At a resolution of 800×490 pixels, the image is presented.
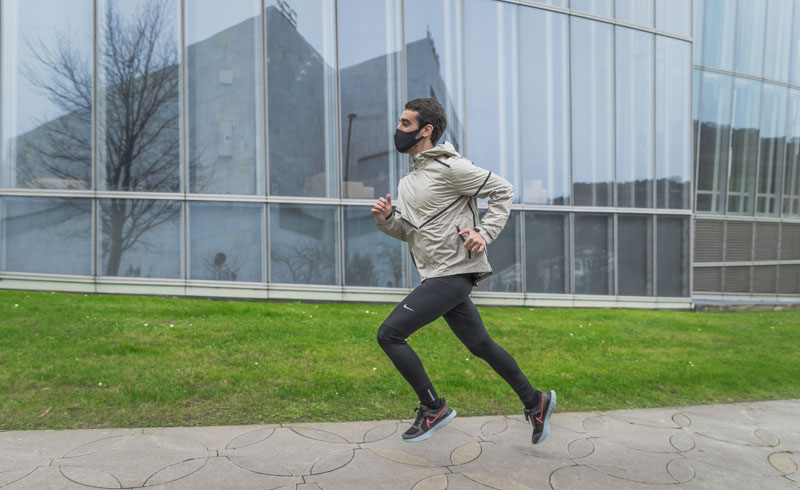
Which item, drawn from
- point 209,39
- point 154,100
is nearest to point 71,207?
point 154,100

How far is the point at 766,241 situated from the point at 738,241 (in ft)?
4.89

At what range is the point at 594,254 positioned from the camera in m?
12.0

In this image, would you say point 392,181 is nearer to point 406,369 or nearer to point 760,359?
point 760,359

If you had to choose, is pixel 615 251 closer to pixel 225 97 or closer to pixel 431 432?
pixel 225 97

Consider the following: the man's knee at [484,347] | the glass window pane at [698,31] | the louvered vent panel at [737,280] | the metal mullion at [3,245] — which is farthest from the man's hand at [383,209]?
the louvered vent panel at [737,280]

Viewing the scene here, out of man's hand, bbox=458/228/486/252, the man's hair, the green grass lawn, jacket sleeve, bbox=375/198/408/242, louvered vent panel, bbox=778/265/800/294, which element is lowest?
louvered vent panel, bbox=778/265/800/294

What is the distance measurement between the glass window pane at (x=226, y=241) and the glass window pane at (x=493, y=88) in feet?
15.3

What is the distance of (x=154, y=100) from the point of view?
9.72 meters

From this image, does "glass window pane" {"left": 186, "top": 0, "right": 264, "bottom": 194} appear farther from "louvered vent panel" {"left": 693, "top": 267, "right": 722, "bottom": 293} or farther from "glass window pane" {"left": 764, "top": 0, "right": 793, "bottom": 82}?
"glass window pane" {"left": 764, "top": 0, "right": 793, "bottom": 82}

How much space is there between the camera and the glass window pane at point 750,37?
51.4 ft

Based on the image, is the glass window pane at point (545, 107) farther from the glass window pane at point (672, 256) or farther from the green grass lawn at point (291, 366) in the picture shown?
the green grass lawn at point (291, 366)

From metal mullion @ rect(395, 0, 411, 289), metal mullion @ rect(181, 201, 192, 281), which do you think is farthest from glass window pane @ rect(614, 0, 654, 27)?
metal mullion @ rect(181, 201, 192, 281)

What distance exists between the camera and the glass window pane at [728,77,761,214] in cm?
1551

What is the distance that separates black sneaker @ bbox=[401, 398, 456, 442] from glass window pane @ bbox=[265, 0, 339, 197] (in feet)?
24.8
